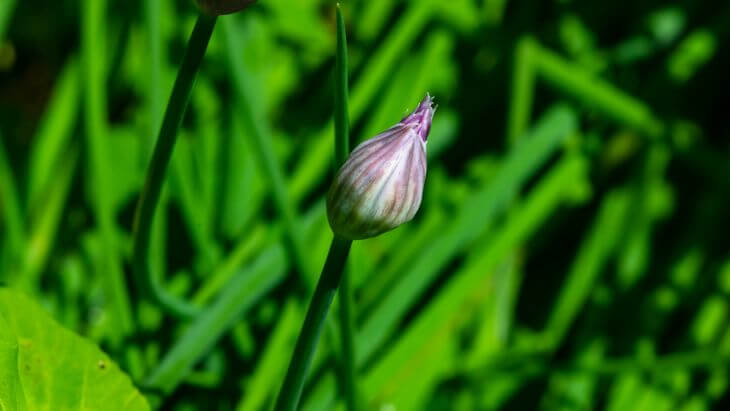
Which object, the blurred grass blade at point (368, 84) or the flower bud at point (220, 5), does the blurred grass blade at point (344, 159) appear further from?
the blurred grass blade at point (368, 84)

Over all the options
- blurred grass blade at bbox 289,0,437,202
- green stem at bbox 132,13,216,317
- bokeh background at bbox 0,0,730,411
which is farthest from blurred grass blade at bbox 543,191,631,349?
green stem at bbox 132,13,216,317

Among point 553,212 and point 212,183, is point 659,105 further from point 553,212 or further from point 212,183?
point 212,183

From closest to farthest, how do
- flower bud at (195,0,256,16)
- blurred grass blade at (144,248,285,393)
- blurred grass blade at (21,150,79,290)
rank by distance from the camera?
flower bud at (195,0,256,16) < blurred grass blade at (144,248,285,393) < blurred grass blade at (21,150,79,290)

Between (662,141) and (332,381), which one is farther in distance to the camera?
(662,141)

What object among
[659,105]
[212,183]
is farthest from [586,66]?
[212,183]

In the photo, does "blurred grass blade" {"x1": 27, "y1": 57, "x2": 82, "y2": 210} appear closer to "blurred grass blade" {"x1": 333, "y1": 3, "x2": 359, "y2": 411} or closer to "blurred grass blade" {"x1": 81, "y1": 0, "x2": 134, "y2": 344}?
"blurred grass blade" {"x1": 81, "y1": 0, "x2": 134, "y2": 344}

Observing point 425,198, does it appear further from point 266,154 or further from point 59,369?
point 59,369

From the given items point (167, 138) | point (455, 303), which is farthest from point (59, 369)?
point (455, 303)
